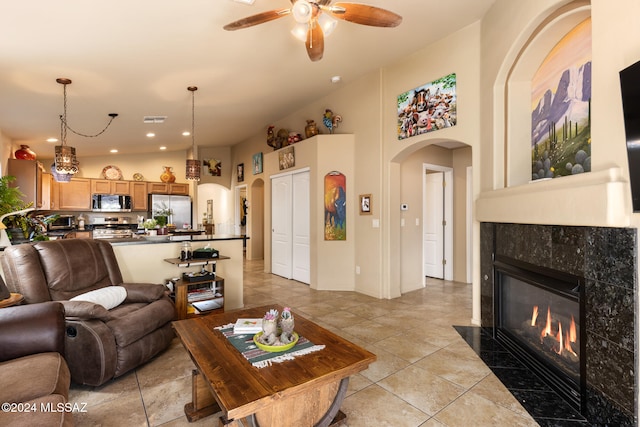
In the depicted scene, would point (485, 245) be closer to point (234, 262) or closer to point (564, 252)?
point (564, 252)

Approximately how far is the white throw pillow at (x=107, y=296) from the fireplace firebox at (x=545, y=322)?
11.0 ft

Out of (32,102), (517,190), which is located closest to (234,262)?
(517,190)

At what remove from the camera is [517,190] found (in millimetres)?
2543

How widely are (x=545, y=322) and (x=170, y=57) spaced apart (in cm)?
440

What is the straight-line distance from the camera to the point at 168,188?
26.8ft

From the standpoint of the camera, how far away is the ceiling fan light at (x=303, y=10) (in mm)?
2110

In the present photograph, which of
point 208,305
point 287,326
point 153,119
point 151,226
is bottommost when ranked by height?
point 208,305

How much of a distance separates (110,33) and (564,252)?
13.8 ft

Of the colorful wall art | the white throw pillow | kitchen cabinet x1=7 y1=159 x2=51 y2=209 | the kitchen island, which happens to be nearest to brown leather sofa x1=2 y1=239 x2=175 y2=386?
the white throw pillow

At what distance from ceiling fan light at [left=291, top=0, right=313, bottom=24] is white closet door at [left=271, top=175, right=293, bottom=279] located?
3.88 m

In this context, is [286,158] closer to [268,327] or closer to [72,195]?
[268,327]

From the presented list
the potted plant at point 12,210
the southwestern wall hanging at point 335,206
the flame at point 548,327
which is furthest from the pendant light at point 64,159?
the flame at point 548,327

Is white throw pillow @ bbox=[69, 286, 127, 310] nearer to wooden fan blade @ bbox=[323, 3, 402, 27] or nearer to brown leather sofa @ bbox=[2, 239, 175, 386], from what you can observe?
brown leather sofa @ bbox=[2, 239, 175, 386]

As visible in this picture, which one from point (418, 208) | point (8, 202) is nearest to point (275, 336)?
point (8, 202)
